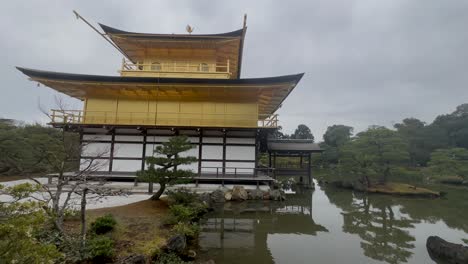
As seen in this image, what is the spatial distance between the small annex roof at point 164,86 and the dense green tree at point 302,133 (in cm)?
4736

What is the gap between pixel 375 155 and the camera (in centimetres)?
1917

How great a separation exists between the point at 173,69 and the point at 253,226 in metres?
12.3

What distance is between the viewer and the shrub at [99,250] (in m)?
5.22

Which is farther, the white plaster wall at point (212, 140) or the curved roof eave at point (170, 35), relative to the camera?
the curved roof eave at point (170, 35)

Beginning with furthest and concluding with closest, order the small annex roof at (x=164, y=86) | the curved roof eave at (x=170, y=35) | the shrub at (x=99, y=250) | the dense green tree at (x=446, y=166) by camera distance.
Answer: the dense green tree at (x=446, y=166)
the curved roof eave at (x=170, y=35)
the small annex roof at (x=164, y=86)
the shrub at (x=99, y=250)

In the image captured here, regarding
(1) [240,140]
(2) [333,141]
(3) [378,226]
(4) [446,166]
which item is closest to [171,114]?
(1) [240,140]

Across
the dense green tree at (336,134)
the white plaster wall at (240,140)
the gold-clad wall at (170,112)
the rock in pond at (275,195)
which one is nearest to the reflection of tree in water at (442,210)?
the rock in pond at (275,195)

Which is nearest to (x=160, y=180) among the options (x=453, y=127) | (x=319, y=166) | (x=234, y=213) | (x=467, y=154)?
(x=234, y=213)

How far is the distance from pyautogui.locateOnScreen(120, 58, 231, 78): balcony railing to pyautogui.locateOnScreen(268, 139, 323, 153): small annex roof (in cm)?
695

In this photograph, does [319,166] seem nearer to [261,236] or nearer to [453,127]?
[453,127]

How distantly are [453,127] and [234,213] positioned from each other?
4438cm

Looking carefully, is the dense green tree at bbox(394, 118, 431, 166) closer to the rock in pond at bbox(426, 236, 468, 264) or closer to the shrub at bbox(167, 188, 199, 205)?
the rock in pond at bbox(426, 236, 468, 264)

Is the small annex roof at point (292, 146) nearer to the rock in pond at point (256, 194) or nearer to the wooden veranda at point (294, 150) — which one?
the wooden veranda at point (294, 150)

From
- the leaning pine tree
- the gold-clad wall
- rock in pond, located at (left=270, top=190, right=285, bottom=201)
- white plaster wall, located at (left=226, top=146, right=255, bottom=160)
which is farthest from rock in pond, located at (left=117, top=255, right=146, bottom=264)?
the gold-clad wall
